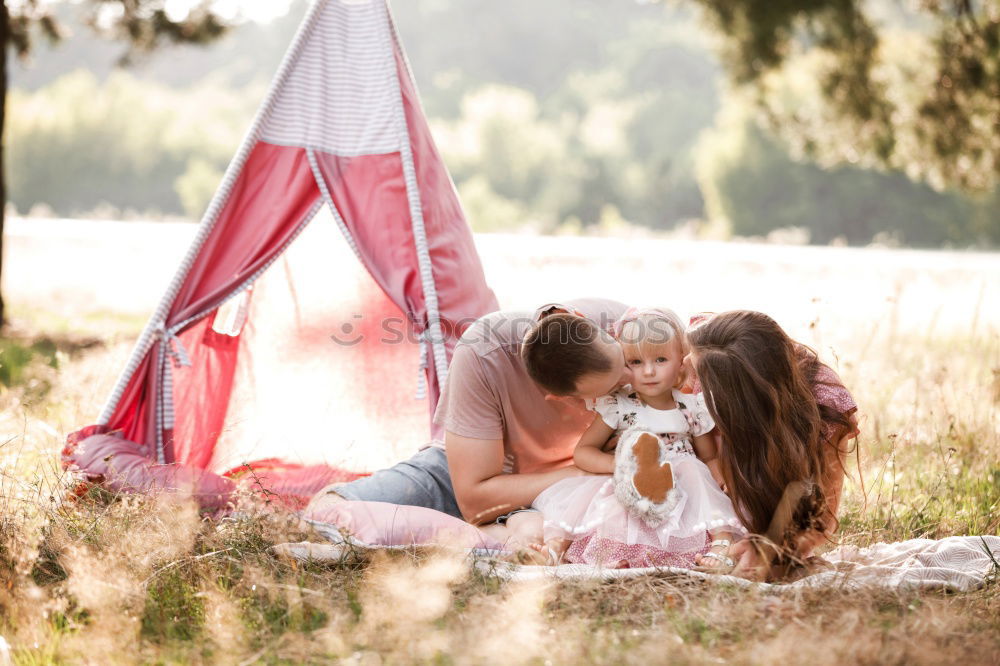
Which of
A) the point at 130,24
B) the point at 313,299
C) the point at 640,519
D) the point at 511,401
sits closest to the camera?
the point at 640,519

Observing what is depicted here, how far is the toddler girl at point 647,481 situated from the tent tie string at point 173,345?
5.00ft

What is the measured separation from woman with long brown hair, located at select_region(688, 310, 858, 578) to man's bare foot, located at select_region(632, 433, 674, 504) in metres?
0.20

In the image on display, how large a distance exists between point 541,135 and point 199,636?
36222 mm

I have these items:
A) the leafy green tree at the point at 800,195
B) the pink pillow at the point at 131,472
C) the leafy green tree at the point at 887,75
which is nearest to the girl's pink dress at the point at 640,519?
the pink pillow at the point at 131,472

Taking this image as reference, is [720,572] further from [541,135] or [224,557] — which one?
[541,135]

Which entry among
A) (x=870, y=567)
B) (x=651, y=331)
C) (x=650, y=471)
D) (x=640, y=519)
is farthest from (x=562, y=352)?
(x=870, y=567)

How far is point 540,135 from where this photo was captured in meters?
37.6

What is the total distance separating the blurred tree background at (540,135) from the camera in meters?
31.3

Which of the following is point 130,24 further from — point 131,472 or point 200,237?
point 131,472

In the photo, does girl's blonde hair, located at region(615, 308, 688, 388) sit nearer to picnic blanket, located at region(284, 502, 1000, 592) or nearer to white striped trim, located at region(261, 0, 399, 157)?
picnic blanket, located at region(284, 502, 1000, 592)

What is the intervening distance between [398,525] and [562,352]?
742mm

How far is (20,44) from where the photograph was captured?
707 cm

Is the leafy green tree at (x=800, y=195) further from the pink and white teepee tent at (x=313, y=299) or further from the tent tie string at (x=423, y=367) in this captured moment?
the tent tie string at (x=423, y=367)

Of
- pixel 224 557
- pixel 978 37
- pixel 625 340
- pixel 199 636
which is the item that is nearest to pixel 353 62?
pixel 625 340
